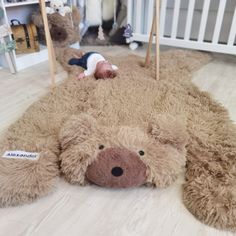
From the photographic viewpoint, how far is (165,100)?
1140 mm

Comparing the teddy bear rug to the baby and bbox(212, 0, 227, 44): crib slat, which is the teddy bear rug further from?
bbox(212, 0, 227, 44): crib slat

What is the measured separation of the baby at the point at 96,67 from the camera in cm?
134

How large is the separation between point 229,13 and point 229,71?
509 millimetres

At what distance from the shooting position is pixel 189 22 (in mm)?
1721

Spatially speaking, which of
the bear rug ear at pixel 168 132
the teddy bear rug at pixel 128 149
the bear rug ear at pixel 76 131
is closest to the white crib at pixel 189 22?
the teddy bear rug at pixel 128 149

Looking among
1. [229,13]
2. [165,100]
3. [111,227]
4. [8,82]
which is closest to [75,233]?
[111,227]

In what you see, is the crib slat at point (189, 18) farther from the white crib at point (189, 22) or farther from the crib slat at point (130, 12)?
the crib slat at point (130, 12)

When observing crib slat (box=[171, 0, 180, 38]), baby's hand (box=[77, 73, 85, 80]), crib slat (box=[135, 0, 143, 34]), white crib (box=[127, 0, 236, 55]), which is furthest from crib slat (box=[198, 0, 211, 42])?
baby's hand (box=[77, 73, 85, 80])

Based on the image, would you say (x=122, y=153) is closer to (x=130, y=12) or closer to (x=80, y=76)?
(x=80, y=76)

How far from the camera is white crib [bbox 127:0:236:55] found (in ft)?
5.51

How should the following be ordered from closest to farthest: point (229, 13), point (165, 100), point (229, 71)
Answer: point (165, 100) < point (229, 71) < point (229, 13)

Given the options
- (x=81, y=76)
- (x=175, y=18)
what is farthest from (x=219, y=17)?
(x=81, y=76)

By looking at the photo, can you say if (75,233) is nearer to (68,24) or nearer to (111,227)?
(111,227)

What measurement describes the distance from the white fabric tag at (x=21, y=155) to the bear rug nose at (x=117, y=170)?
0.19 m
